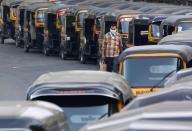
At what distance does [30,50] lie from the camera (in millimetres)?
45219

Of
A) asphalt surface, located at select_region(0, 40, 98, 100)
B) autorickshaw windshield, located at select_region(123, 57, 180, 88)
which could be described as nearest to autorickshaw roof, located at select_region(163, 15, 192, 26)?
asphalt surface, located at select_region(0, 40, 98, 100)

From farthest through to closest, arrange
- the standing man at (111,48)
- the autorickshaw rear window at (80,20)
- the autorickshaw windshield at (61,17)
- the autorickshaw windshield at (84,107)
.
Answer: the autorickshaw windshield at (61,17) → the autorickshaw rear window at (80,20) → the standing man at (111,48) → the autorickshaw windshield at (84,107)

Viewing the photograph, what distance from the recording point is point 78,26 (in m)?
38.3

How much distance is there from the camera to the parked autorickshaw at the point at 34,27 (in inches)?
1686

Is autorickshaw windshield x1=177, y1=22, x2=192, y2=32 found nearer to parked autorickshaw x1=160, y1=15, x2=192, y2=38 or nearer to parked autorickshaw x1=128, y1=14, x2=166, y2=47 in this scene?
parked autorickshaw x1=160, y1=15, x2=192, y2=38

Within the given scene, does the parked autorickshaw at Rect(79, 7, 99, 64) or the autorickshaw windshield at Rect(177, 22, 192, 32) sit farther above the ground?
the autorickshaw windshield at Rect(177, 22, 192, 32)

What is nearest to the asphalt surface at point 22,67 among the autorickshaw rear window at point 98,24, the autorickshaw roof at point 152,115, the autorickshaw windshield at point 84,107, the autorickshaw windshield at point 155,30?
the autorickshaw rear window at point 98,24

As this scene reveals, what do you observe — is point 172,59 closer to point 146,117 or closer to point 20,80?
point 146,117

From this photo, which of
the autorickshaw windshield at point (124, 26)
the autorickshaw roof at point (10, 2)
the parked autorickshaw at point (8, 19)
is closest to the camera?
the autorickshaw windshield at point (124, 26)

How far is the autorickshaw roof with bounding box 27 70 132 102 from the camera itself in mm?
9789

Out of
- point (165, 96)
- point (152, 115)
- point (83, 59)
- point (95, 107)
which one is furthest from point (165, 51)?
point (83, 59)

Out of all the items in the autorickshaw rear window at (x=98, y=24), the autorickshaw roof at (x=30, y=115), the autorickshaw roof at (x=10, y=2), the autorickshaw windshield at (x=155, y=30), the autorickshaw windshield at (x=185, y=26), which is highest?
the autorickshaw roof at (x=30, y=115)

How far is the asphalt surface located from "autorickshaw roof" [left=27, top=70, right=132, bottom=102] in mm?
13679

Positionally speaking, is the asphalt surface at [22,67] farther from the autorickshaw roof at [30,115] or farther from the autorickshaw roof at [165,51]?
the autorickshaw roof at [30,115]
